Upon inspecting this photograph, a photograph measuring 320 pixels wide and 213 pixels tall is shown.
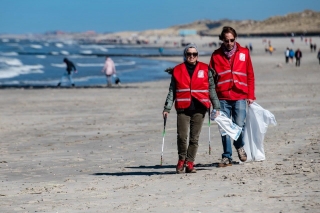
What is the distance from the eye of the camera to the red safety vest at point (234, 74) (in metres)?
9.17

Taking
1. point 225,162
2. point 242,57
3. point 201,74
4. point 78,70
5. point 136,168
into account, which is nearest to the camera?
point 201,74

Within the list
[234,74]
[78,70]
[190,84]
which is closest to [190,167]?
[190,84]

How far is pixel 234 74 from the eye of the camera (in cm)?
919

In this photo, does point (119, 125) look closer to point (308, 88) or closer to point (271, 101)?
point (271, 101)

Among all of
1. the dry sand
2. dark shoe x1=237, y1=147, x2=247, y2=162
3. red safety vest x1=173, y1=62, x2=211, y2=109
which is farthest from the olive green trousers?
dark shoe x1=237, y1=147, x2=247, y2=162

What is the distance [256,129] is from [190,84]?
4.55 ft

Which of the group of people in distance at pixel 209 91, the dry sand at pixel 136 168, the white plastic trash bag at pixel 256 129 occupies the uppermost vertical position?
the group of people in distance at pixel 209 91

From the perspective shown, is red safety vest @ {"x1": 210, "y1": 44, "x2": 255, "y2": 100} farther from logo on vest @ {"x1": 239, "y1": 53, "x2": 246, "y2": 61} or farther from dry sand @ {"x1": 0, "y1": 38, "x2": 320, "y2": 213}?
dry sand @ {"x1": 0, "y1": 38, "x2": 320, "y2": 213}

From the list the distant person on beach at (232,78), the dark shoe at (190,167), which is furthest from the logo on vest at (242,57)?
the dark shoe at (190,167)

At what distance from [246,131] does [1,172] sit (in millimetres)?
3170

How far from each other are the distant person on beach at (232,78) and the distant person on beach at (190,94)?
34 cm

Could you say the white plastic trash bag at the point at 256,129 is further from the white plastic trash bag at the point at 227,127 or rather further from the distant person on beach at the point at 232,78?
the white plastic trash bag at the point at 227,127

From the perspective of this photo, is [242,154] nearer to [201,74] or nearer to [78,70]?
[201,74]

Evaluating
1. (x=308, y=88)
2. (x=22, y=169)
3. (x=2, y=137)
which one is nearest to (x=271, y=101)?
(x=308, y=88)
